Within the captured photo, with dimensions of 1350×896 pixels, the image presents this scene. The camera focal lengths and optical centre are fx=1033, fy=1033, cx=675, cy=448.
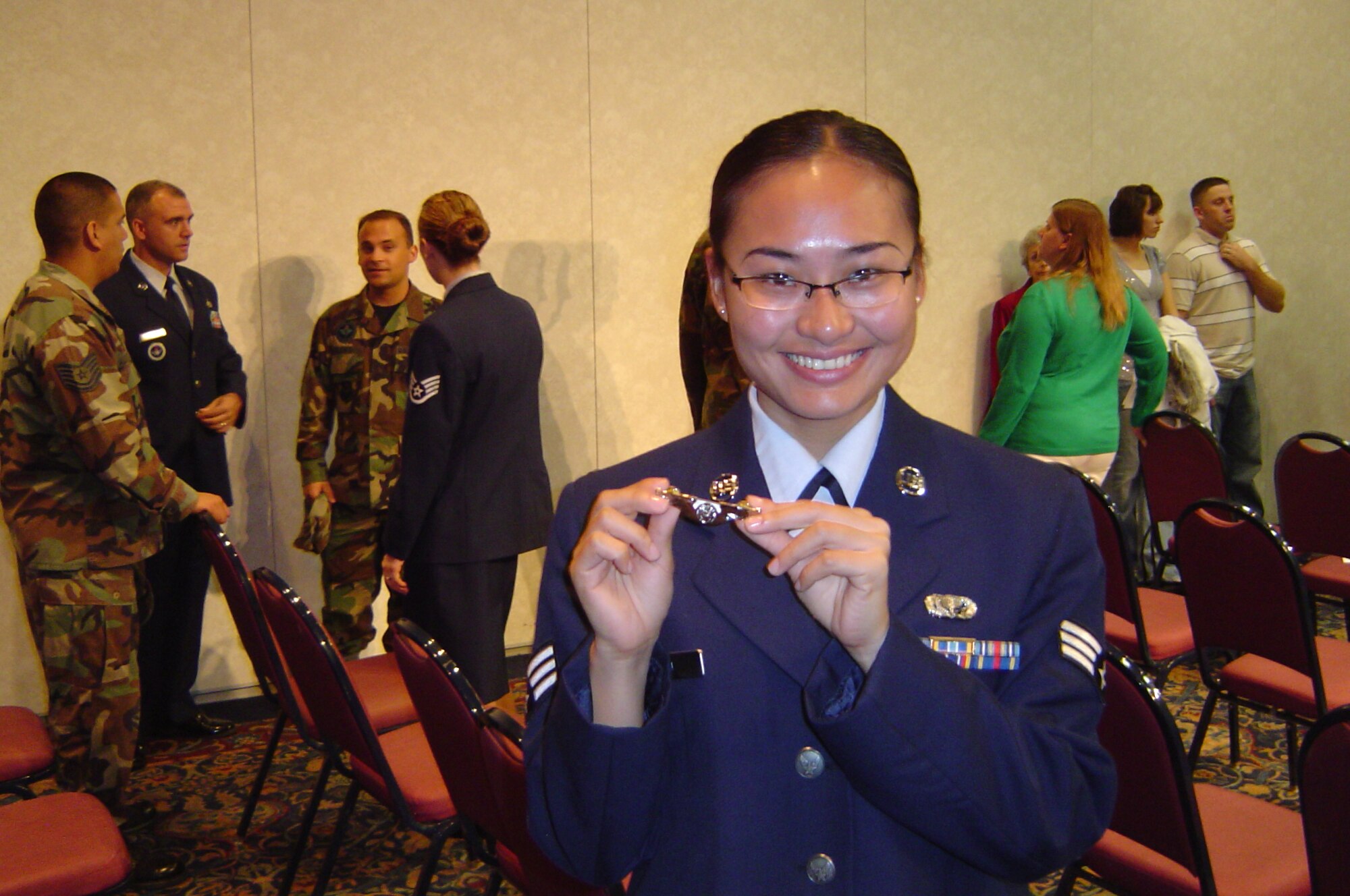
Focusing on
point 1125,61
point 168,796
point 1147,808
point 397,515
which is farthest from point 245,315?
point 1125,61

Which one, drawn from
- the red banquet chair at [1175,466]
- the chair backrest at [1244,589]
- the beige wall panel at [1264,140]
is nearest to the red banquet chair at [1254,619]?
the chair backrest at [1244,589]

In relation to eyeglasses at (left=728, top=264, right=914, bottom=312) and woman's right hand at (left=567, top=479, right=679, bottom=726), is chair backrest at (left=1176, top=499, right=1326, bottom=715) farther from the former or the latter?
woman's right hand at (left=567, top=479, right=679, bottom=726)

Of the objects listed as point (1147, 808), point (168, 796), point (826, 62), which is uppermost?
point (826, 62)

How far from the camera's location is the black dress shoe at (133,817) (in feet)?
10.3

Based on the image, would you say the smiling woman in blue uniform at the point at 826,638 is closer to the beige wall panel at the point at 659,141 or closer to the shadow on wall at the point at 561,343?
the shadow on wall at the point at 561,343

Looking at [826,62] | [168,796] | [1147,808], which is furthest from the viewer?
[826,62]

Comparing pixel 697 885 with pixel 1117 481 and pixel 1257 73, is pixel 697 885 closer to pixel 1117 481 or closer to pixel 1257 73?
pixel 1117 481

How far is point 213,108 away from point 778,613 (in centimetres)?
396

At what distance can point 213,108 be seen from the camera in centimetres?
410

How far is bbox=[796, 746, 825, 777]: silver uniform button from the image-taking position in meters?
0.95

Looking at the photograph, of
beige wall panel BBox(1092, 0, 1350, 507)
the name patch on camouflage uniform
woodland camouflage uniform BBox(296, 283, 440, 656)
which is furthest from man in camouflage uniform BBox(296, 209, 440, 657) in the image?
beige wall panel BBox(1092, 0, 1350, 507)

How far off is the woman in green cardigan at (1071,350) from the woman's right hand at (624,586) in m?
3.26

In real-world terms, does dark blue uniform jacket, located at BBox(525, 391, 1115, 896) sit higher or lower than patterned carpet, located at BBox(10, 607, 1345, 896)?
higher

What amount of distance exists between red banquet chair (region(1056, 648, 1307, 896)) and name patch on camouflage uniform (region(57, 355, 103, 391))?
109 inches
